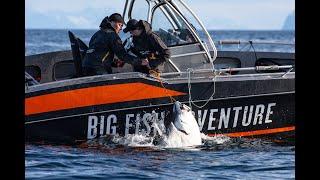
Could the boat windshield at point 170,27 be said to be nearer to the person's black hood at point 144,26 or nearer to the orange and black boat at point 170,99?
the orange and black boat at point 170,99

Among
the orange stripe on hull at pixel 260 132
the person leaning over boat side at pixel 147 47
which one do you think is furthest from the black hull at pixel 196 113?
the person leaning over boat side at pixel 147 47

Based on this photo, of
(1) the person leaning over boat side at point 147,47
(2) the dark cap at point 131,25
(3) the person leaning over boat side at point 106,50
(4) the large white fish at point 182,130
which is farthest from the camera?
(2) the dark cap at point 131,25

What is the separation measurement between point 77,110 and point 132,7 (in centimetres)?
246

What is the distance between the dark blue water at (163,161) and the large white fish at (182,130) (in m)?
0.16

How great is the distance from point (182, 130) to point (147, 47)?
1468mm

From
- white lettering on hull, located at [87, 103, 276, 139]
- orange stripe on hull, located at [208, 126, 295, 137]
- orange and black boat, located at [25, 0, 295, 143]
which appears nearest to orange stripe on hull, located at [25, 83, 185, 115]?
A: orange and black boat, located at [25, 0, 295, 143]

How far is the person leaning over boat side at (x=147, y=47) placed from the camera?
11.0 m

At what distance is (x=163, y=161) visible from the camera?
9414 millimetres

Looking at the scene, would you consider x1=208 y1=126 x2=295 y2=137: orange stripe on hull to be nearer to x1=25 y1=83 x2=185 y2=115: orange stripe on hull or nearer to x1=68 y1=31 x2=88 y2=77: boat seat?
x1=25 y1=83 x2=185 y2=115: orange stripe on hull

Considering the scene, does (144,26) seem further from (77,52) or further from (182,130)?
(182,130)

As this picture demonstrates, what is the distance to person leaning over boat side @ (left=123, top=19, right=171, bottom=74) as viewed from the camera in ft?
36.1

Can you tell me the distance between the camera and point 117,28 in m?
11.0
